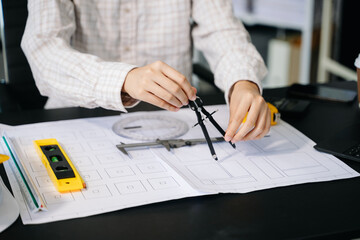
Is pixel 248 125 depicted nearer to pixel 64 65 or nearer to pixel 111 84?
pixel 111 84

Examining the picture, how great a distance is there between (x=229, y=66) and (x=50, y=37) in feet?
1.38

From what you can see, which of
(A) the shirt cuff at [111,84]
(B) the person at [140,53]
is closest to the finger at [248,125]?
(B) the person at [140,53]

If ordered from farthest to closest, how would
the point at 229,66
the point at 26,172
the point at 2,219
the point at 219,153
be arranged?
the point at 229,66 → the point at 219,153 → the point at 26,172 → the point at 2,219

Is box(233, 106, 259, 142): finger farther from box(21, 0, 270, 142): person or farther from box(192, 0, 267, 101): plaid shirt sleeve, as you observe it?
box(192, 0, 267, 101): plaid shirt sleeve

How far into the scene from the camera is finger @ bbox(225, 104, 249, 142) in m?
0.82

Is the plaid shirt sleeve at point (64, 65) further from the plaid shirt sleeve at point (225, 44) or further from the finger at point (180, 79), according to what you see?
the plaid shirt sleeve at point (225, 44)

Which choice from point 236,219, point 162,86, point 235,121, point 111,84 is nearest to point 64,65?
point 111,84

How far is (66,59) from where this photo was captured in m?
0.95

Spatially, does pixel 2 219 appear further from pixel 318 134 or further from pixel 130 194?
pixel 318 134

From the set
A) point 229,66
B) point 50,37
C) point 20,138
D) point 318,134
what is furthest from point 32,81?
point 318,134

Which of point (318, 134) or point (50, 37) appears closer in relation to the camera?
point (318, 134)

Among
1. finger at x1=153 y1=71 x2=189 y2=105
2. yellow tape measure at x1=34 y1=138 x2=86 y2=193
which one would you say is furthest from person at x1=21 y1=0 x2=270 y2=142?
yellow tape measure at x1=34 y1=138 x2=86 y2=193

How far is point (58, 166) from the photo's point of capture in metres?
0.74

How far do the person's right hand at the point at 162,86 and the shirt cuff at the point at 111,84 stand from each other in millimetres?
33
